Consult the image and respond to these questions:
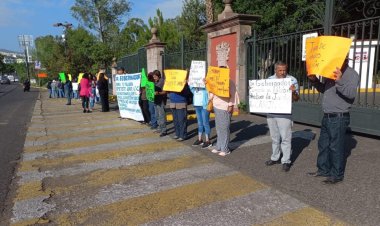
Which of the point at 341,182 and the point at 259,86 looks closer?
the point at 341,182

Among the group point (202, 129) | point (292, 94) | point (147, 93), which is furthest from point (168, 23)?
point (292, 94)

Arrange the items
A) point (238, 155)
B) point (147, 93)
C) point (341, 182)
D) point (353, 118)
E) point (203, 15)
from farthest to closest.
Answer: point (203, 15), point (147, 93), point (353, 118), point (238, 155), point (341, 182)

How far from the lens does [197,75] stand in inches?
286

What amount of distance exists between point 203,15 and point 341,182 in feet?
92.0

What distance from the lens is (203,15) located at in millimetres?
30875

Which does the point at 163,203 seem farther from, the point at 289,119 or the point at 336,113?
the point at 336,113

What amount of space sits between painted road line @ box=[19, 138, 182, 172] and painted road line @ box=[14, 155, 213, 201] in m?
0.80

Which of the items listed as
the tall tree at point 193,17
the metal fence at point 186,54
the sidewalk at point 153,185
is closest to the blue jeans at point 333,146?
the sidewalk at point 153,185

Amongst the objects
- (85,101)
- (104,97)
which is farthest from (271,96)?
(85,101)

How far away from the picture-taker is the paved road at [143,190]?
3793 millimetres

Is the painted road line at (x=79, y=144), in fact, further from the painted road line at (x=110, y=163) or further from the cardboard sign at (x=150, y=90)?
the painted road line at (x=110, y=163)

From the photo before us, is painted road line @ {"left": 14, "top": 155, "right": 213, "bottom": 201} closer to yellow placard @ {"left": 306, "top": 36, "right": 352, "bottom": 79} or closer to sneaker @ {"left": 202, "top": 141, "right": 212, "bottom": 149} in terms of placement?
sneaker @ {"left": 202, "top": 141, "right": 212, "bottom": 149}

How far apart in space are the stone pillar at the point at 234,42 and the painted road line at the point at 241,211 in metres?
6.71

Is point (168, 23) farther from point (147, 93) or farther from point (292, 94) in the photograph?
point (292, 94)
